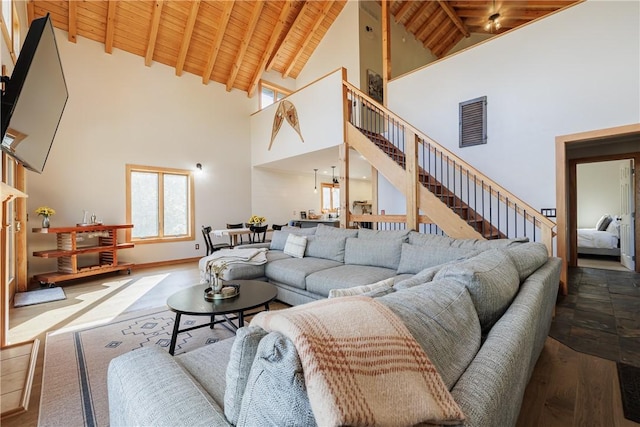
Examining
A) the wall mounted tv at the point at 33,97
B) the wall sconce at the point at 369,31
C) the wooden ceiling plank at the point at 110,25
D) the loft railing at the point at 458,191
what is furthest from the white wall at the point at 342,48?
the wall mounted tv at the point at 33,97

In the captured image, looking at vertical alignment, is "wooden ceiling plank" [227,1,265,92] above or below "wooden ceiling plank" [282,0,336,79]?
below

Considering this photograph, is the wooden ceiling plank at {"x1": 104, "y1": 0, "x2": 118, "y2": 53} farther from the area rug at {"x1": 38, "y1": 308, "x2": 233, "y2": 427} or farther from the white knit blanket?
the area rug at {"x1": 38, "y1": 308, "x2": 233, "y2": 427}

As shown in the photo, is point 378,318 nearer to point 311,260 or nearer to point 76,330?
point 311,260

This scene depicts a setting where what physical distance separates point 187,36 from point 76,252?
451cm

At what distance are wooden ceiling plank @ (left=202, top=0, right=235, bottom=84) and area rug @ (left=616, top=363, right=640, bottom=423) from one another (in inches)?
287

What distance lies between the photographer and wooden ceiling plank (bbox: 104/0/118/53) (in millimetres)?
4932

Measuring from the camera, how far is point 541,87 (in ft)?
13.1

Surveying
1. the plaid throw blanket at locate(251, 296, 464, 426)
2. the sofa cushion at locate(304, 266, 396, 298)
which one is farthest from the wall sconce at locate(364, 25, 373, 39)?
the plaid throw blanket at locate(251, 296, 464, 426)

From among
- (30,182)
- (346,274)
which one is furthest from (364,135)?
(30,182)

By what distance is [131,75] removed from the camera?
5.72 metres

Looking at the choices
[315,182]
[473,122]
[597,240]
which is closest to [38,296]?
[315,182]

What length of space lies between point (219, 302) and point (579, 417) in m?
2.38

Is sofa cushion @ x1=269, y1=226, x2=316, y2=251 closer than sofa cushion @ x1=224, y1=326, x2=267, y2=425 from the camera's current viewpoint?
No

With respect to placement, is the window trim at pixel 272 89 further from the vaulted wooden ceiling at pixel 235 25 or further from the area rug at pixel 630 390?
the area rug at pixel 630 390
